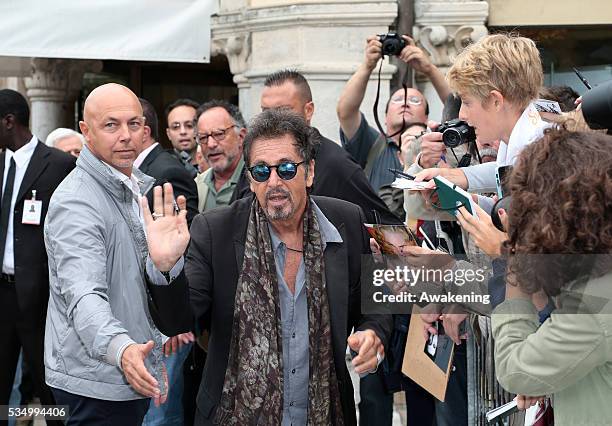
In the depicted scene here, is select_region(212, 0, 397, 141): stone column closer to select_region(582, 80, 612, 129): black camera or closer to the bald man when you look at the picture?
the bald man

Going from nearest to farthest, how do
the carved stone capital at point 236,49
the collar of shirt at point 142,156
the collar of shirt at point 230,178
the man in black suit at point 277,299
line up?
the man in black suit at point 277,299
the collar of shirt at point 142,156
the collar of shirt at point 230,178
the carved stone capital at point 236,49

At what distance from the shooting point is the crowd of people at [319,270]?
2.46 meters

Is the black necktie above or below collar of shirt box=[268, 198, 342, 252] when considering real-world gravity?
above

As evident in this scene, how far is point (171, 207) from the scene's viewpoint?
3.34m

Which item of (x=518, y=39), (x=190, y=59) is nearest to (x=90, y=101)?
(x=518, y=39)

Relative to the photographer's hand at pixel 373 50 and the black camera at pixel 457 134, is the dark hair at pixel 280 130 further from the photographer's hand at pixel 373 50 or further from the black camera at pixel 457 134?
the photographer's hand at pixel 373 50

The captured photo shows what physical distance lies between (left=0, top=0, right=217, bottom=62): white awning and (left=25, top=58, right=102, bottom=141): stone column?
249cm

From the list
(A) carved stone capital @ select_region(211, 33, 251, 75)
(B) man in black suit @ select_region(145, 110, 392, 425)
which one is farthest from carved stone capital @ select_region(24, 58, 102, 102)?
(B) man in black suit @ select_region(145, 110, 392, 425)

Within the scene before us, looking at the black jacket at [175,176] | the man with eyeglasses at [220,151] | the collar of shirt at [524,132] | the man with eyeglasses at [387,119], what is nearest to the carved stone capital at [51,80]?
the man with eyeglasses at [220,151]

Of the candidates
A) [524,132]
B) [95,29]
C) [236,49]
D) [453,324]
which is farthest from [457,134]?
[236,49]

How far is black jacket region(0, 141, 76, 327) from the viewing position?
5.65m

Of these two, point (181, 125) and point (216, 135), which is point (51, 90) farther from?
point (216, 135)

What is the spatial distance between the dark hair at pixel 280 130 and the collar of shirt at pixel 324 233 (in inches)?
8.1

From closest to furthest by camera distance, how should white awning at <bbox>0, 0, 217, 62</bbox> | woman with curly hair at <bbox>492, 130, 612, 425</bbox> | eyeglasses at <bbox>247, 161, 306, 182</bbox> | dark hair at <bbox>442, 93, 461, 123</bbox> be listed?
woman with curly hair at <bbox>492, 130, 612, 425</bbox> < eyeglasses at <bbox>247, 161, 306, 182</bbox> < dark hair at <bbox>442, 93, 461, 123</bbox> < white awning at <bbox>0, 0, 217, 62</bbox>
